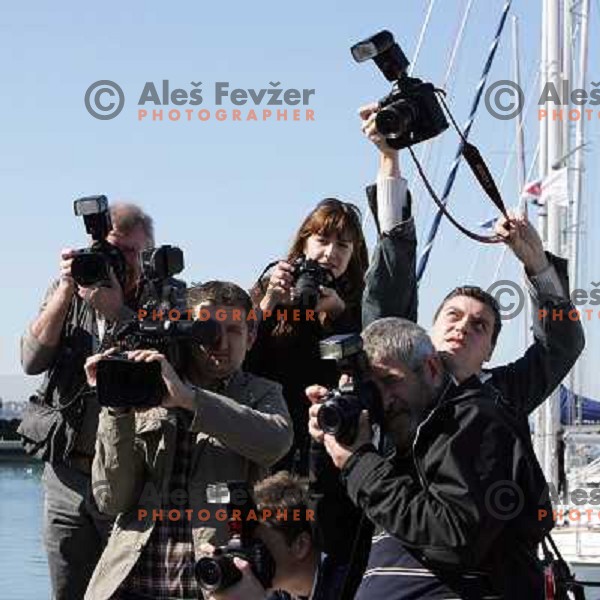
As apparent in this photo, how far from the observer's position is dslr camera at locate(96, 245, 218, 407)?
4.51 meters

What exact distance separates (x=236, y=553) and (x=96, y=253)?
1.28m

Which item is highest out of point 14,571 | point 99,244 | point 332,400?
point 99,244

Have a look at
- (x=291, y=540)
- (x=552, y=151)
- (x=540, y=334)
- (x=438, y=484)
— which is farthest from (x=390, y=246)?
(x=552, y=151)

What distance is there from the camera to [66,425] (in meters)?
5.36

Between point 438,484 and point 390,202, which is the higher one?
point 390,202

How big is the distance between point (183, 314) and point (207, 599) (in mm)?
865

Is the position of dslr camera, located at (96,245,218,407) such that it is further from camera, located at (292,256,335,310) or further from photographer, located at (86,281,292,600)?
camera, located at (292,256,335,310)

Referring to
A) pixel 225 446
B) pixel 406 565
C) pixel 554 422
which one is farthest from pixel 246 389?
pixel 554 422

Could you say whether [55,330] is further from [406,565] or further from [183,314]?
[406,565]

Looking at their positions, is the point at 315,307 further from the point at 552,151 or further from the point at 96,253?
the point at 552,151

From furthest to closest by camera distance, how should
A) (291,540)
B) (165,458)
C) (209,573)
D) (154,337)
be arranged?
(165,458) < (154,337) < (291,540) < (209,573)

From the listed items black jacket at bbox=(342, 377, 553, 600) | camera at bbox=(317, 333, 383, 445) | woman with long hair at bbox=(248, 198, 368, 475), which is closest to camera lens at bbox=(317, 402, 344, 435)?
camera at bbox=(317, 333, 383, 445)

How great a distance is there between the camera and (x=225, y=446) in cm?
480

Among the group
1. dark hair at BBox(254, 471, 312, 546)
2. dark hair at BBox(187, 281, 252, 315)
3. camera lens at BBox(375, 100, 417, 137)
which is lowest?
dark hair at BBox(254, 471, 312, 546)
